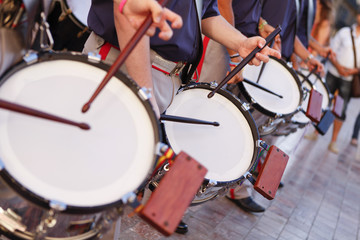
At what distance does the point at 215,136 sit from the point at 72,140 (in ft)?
2.80

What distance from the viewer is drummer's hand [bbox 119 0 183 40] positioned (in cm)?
130

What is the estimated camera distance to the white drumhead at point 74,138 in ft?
3.96

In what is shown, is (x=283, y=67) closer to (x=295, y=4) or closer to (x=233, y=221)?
(x=295, y=4)

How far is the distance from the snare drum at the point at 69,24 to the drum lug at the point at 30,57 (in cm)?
189

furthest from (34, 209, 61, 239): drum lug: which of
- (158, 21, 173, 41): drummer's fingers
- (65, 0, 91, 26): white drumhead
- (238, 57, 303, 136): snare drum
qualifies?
(65, 0, 91, 26): white drumhead

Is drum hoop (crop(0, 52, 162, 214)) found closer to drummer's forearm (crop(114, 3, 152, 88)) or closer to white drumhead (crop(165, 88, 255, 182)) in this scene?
drummer's forearm (crop(114, 3, 152, 88))

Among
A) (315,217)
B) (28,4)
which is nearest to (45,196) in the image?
(28,4)

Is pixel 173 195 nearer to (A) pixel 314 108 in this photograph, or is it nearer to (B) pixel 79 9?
(A) pixel 314 108

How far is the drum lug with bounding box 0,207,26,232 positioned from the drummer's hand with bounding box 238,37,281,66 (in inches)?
52.1

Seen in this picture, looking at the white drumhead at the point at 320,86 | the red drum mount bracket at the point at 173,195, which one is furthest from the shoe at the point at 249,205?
the red drum mount bracket at the point at 173,195

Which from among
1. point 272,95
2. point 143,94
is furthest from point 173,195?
point 272,95

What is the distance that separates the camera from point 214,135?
1981 mm

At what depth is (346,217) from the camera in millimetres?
4117

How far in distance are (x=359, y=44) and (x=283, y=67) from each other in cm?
350
